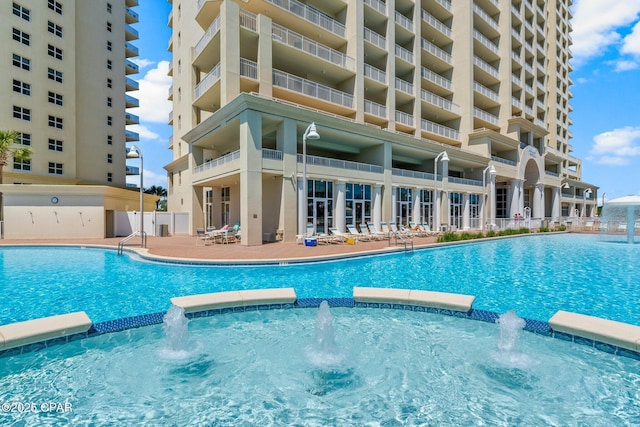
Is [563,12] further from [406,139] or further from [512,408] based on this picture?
[512,408]

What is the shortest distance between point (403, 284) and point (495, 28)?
1523 inches

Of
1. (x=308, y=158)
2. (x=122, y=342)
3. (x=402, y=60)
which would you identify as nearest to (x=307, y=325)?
(x=122, y=342)

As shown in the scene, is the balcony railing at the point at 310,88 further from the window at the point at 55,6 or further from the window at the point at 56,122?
the window at the point at 55,6

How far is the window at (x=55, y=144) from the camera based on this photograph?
30.6 metres

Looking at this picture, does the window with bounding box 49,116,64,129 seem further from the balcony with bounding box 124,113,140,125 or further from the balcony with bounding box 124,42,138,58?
the balcony with bounding box 124,42,138,58

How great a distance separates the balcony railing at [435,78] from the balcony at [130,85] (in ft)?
126

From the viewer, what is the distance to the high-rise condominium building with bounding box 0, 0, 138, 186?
28.2 m

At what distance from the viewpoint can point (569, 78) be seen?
60.5 metres

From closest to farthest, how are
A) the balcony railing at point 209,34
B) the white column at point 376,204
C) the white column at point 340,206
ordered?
the balcony railing at point 209,34, the white column at point 340,206, the white column at point 376,204

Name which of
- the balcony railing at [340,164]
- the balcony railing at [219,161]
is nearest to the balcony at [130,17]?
the balcony railing at [219,161]

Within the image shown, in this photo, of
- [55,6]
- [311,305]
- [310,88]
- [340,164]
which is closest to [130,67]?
[55,6]

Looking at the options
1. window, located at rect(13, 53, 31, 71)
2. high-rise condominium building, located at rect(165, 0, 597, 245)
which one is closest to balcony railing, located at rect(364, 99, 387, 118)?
high-rise condominium building, located at rect(165, 0, 597, 245)

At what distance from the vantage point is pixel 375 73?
24547 mm

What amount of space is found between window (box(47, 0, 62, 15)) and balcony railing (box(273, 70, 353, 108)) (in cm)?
2917
